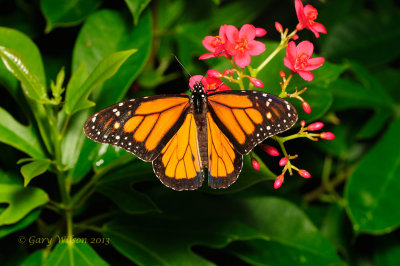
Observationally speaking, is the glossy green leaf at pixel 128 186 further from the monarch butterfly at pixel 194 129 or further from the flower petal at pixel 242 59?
the flower petal at pixel 242 59

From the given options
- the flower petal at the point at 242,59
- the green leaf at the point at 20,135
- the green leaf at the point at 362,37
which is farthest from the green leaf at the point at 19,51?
the green leaf at the point at 362,37

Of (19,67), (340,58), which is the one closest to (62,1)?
(19,67)

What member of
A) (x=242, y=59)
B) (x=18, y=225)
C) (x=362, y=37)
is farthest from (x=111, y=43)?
(x=362, y=37)

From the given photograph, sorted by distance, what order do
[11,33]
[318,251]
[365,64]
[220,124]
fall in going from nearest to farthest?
[220,124]
[11,33]
[318,251]
[365,64]

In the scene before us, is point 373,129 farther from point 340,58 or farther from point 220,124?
point 220,124

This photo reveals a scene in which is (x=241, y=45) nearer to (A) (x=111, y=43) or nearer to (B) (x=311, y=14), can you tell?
(B) (x=311, y=14)

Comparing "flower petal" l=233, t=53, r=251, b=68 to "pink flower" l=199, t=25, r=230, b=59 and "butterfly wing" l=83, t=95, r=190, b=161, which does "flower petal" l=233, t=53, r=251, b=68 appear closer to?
"pink flower" l=199, t=25, r=230, b=59

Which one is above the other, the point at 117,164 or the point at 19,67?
the point at 19,67
